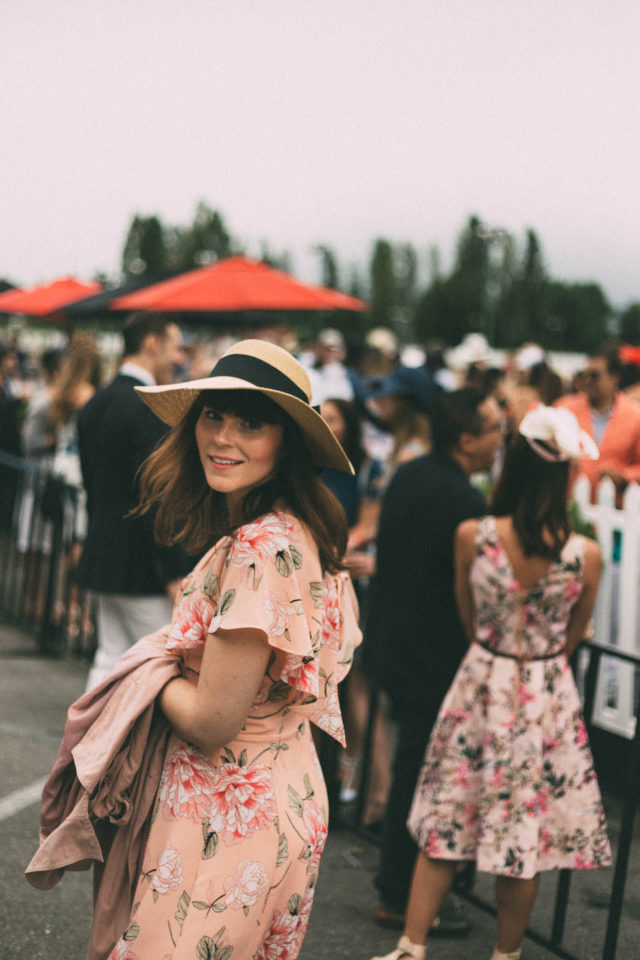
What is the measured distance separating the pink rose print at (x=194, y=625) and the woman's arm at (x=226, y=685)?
3.6 inches

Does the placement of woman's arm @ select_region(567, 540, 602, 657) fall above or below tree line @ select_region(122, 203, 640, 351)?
below

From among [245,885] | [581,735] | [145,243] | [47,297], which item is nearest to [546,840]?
[581,735]

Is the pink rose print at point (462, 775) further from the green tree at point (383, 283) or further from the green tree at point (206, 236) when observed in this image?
the green tree at point (383, 283)

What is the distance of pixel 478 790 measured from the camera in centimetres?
331

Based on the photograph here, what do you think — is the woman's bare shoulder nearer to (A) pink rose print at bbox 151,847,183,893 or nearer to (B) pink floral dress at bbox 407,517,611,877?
(B) pink floral dress at bbox 407,517,611,877

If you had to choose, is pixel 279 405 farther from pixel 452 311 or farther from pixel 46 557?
pixel 452 311

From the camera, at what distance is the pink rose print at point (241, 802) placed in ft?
6.93

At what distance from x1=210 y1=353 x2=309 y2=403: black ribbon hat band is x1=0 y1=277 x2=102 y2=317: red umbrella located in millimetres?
11180

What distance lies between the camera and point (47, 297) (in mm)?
14195

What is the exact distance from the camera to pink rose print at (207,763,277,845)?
211cm

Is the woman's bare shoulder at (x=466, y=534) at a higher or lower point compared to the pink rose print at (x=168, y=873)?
higher

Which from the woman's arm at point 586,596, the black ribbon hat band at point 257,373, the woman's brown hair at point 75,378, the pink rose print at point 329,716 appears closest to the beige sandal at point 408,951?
the woman's arm at point 586,596

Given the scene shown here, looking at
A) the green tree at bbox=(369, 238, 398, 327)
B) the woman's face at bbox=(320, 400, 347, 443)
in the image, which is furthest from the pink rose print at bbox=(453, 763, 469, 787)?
the green tree at bbox=(369, 238, 398, 327)

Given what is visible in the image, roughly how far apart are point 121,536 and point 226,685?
253 centimetres
